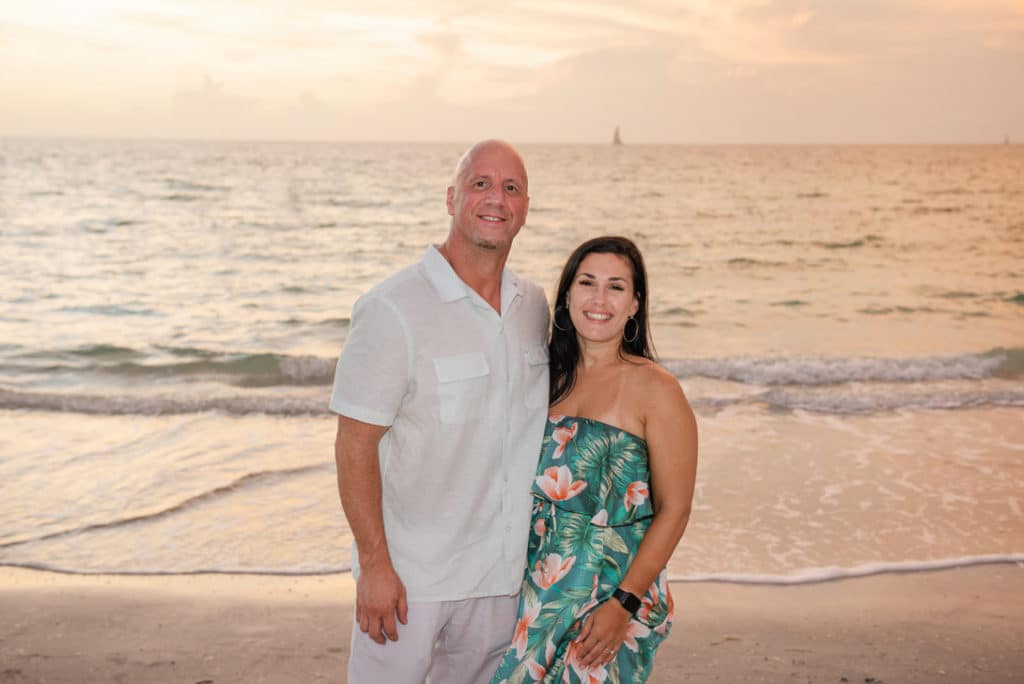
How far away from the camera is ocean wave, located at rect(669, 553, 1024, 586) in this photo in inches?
201

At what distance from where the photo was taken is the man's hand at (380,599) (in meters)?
2.66

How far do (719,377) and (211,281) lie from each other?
11436 mm

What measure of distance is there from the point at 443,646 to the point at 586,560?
0.63m

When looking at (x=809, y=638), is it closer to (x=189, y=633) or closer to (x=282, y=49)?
(x=189, y=633)

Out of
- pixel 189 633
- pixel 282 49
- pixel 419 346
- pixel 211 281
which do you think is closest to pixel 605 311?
pixel 419 346

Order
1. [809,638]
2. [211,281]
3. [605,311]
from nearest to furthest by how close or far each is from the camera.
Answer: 1. [605,311]
2. [809,638]
3. [211,281]

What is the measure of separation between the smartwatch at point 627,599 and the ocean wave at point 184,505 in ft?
15.3

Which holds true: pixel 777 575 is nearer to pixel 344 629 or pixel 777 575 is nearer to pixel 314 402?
pixel 344 629

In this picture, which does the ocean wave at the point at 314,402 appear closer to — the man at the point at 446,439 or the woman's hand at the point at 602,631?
the man at the point at 446,439

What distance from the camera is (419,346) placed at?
261cm

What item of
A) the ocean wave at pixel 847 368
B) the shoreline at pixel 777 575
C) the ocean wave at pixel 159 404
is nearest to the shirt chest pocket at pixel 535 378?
the shoreline at pixel 777 575

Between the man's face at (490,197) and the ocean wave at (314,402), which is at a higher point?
the man's face at (490,197)

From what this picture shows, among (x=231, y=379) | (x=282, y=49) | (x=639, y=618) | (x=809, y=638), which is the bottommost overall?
(x=231, y=379)

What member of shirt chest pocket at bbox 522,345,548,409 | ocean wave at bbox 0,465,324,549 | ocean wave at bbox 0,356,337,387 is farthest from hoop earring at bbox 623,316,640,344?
ocean wave at bbox 0,356,337,387
